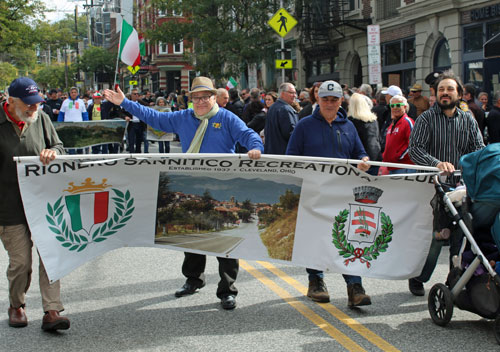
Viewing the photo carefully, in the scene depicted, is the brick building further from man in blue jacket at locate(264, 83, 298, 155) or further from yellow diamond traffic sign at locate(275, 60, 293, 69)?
man in blue jacket at locate(264, 83, 298, 155)

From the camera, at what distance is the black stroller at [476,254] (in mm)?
5078

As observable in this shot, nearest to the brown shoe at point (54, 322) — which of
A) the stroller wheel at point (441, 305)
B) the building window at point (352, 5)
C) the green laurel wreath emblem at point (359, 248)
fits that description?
the green laurel wreath emblem at point (359, 248)

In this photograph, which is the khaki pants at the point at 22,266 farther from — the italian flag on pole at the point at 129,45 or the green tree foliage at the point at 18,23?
the green tree foliage at the point at 18,23

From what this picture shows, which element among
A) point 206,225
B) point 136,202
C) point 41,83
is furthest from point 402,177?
point 41,83

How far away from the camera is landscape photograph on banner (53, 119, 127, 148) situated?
1677 cm

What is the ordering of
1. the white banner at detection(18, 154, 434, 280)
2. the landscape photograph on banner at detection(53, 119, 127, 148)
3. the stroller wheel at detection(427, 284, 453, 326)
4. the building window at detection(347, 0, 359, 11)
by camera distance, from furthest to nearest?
the building window at detection(347, 0, 359, 11) < the landscape photograph on banner at detection(53, 119, 127, 148) < the white banner at detection(18, 154, 434, 280) < the stroller wheel at detection(427, 284, 453, 326)

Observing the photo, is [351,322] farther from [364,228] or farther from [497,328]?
[497,328]

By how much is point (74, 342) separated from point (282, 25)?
15.9 meters

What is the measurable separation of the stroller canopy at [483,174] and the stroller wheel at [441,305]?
79 centimetres

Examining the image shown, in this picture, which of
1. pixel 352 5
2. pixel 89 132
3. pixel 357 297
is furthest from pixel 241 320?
pixel 352 5

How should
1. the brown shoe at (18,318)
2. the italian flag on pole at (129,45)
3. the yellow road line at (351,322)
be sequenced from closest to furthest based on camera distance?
the yellow road line at (351,322)
the brown shoe at (18,318)
the italian flag on pole at (129,45)

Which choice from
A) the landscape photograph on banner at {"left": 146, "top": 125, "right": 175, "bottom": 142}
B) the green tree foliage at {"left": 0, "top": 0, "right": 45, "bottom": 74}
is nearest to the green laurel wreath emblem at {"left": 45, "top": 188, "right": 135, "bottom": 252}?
the landscape photograph on banner at {"left": 146, "top": 125, "right": 175, "bottom": 142}

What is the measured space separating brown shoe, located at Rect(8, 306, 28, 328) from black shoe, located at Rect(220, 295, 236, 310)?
1695 millimetres

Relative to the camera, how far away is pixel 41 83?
124 meters
